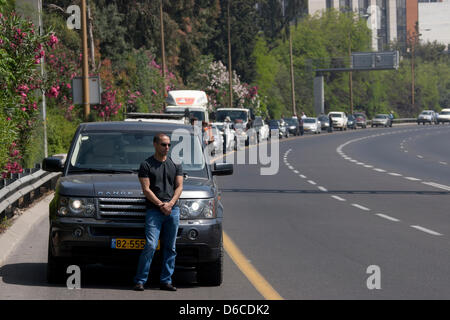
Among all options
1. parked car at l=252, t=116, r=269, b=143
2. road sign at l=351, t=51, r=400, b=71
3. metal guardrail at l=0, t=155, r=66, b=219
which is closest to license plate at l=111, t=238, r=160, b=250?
metal guardrail at l=0, t=155, r=66, b=219

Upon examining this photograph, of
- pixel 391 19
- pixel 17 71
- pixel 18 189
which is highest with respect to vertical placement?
pixel 391 19

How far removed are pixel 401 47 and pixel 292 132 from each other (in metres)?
Result: 109

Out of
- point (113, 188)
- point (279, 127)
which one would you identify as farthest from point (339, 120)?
point (113, 188)

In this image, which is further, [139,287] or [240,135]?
[240,135]

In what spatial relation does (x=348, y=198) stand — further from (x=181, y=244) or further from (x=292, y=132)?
(x=292, y=132)

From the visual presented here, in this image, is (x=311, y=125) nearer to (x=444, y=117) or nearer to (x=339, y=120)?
(x=339, y=120)

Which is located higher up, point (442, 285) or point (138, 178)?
point (138, 178)

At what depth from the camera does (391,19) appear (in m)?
191

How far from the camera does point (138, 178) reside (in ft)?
34.3

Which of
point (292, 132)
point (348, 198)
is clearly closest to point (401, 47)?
point (292, 132)

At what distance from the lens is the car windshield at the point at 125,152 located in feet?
37.4

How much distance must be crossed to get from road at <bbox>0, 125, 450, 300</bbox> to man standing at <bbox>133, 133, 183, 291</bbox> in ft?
1.12

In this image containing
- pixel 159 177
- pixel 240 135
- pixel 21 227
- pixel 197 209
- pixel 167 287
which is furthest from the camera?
pixel 240 135

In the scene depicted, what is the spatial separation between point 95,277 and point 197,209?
1577 mm
